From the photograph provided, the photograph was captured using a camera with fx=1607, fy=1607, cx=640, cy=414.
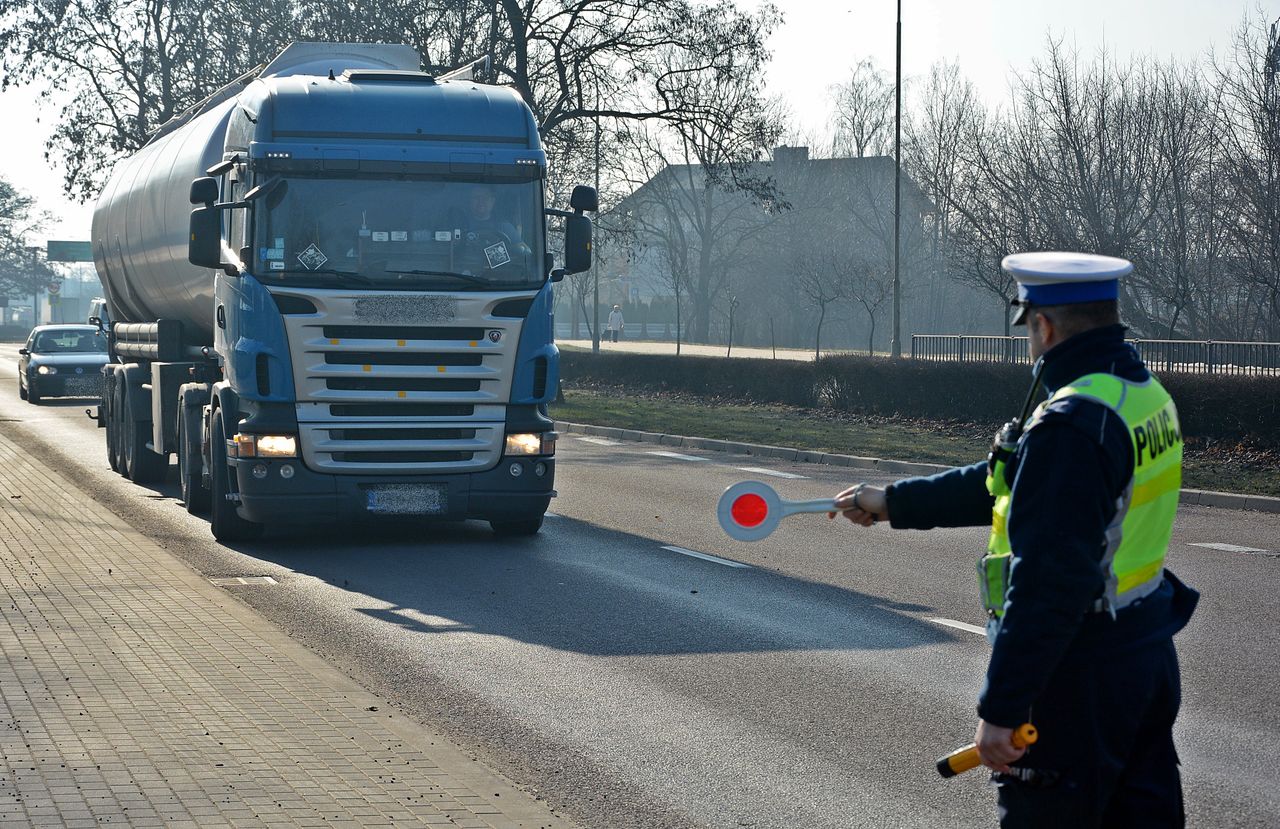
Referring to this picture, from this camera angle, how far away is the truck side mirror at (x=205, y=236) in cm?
1226

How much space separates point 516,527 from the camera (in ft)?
42.3

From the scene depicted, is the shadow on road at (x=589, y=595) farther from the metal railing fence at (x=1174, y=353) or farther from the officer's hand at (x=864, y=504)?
the metal railing fence at (x=1174, y=353)

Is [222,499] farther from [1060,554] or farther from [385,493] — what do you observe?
[1060,554]

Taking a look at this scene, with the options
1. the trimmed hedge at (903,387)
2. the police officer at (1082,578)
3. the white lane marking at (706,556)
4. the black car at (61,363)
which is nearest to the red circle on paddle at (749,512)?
the police officer at (1082,578)

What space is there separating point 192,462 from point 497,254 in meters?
A: 3.77

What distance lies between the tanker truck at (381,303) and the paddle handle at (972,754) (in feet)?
28.5

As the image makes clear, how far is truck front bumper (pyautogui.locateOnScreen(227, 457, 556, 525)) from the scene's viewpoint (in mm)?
11656

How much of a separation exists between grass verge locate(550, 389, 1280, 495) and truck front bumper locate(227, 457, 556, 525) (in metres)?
7.73

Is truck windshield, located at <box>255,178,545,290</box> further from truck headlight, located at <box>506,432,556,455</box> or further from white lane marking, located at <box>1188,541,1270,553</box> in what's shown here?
white lane marking, located at <box>1188,541,1270,553</box>

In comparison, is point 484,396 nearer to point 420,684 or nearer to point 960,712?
point 420,684

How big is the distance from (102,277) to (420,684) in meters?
14.2

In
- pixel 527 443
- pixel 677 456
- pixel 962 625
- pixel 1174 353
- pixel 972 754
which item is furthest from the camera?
pixel 1174 353

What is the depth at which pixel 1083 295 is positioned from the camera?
10.3ft

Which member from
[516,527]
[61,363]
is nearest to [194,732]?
[516,527]
